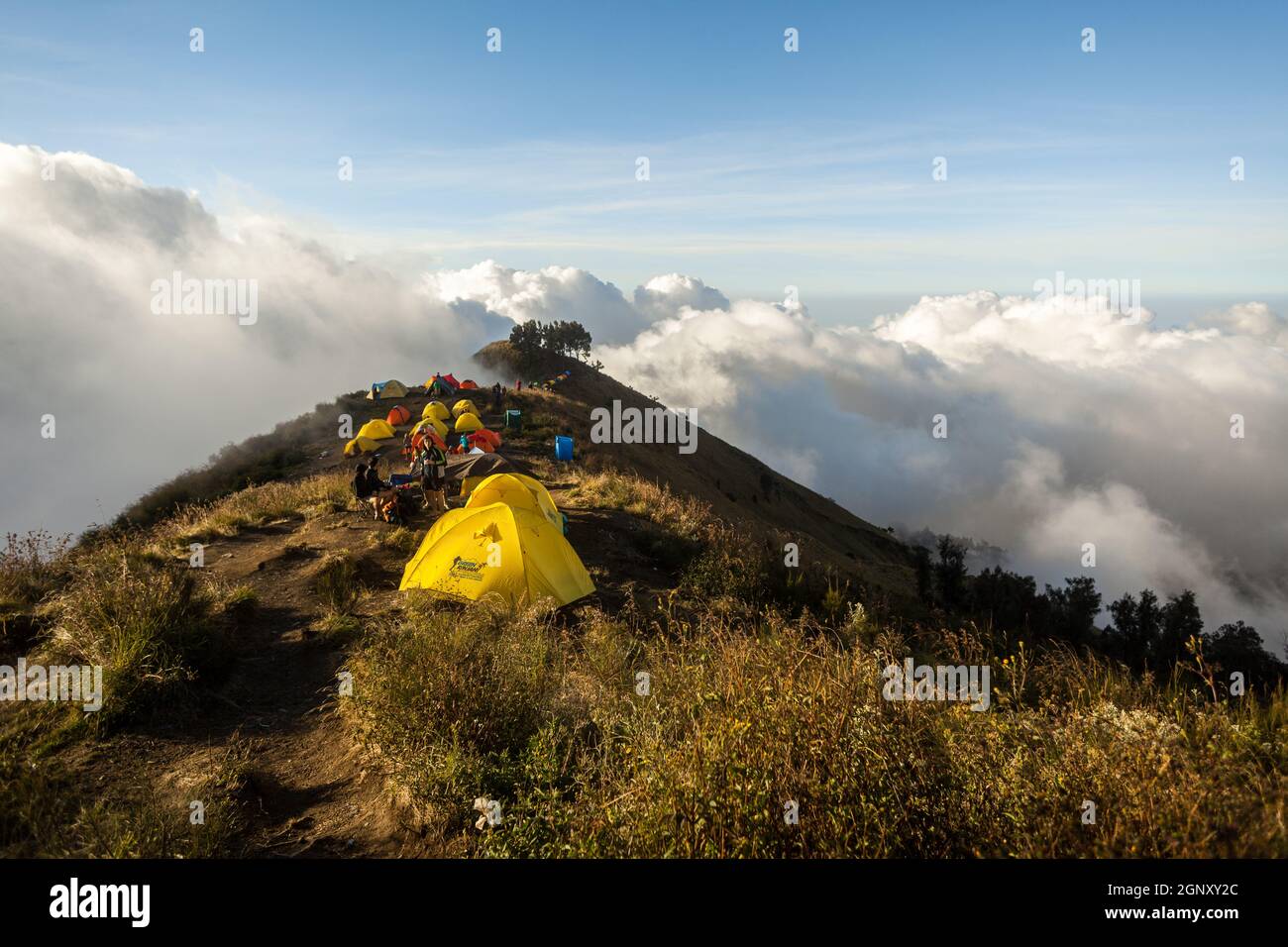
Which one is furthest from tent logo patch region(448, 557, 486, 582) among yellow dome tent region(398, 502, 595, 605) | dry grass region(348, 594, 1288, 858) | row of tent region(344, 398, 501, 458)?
row of tent region(344, 398, 501, 458)

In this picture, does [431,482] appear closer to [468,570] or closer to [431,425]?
[468,570]

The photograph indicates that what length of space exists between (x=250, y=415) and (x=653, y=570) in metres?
220

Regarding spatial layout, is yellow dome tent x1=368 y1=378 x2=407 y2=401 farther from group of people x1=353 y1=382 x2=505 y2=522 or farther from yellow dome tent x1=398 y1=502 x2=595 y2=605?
yellow dome tent x1=398 y1=502 x2=595 y2=605

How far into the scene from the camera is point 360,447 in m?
24.1

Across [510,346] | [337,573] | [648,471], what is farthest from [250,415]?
[337,573]

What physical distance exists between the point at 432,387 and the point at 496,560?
1151 inches

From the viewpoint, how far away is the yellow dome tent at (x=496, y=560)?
871cm

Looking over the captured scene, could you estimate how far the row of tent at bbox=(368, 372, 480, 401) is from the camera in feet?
117

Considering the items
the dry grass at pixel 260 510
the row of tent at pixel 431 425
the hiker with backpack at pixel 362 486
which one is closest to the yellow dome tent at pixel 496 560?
the hiker with backpack at pixel 362 486

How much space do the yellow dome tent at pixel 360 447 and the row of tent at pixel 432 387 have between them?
11.2m

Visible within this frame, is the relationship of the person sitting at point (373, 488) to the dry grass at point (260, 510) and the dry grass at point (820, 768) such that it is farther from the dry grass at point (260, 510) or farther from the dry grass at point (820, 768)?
the dry grass at point (820, 768)

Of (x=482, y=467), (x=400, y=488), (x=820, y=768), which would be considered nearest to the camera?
(x=820, y=768)

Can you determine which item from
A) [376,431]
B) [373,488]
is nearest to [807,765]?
[373,488]

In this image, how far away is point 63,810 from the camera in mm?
3879
